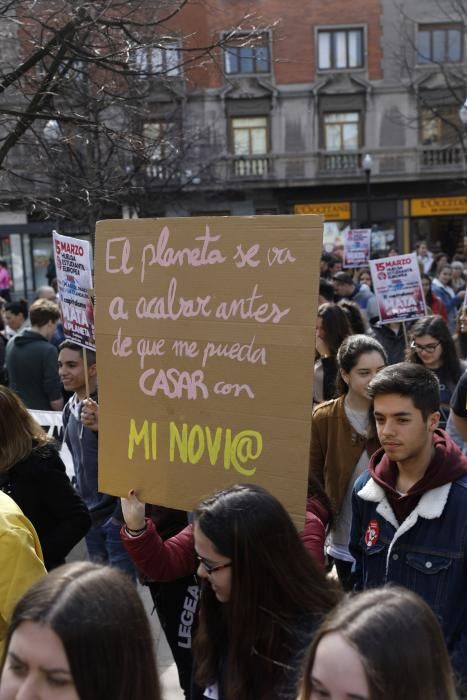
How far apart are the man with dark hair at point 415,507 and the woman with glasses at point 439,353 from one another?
2.60m

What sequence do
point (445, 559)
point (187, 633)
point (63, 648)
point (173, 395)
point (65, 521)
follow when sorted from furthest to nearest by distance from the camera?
point (65, 521)
point (187, 633)
point (173, 395)
point (445, 559)
point (63, 648)

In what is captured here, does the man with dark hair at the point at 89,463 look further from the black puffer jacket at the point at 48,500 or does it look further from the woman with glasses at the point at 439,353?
the woman with glasses at the point at 439,353

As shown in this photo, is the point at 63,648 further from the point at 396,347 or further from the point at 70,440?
the point at 396,347

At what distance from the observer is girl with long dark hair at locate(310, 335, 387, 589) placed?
3.93m

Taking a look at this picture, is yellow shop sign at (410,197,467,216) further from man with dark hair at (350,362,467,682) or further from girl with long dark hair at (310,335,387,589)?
man with dark hair at (350,362,467,682)

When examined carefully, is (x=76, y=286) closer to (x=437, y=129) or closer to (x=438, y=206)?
(x=437, y=129)

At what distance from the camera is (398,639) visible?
175 centimetres

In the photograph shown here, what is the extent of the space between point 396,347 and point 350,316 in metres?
1.06

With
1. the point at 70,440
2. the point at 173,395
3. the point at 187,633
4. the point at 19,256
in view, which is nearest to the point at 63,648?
the point at 173,395

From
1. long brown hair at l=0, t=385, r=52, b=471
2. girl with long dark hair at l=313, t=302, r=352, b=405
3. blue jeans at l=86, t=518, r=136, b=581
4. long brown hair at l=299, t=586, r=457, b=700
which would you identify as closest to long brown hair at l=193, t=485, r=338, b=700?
long brown hair at l=299, t=586, r=457, b=700

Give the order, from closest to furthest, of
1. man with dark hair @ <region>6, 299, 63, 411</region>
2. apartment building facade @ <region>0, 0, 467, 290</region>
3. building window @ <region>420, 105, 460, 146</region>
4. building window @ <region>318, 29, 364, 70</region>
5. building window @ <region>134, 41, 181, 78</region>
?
building window @ <region>134, 41, 181, 78</region> < man with dark hair @ <region>6, 299, 63, 411</region> < apartment building facade @ <region>0, 0, 467, 290</region> < building window @ <region>420, 105, 460, 146</region> < building window @ <region>318, 29, 364, 70</region>

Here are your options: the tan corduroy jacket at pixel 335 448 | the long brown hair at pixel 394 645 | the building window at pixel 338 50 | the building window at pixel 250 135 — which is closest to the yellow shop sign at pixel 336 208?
the building window at pixel 250 135

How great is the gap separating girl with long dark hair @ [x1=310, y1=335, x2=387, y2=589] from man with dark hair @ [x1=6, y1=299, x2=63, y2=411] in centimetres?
306

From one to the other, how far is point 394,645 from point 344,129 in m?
30.7
